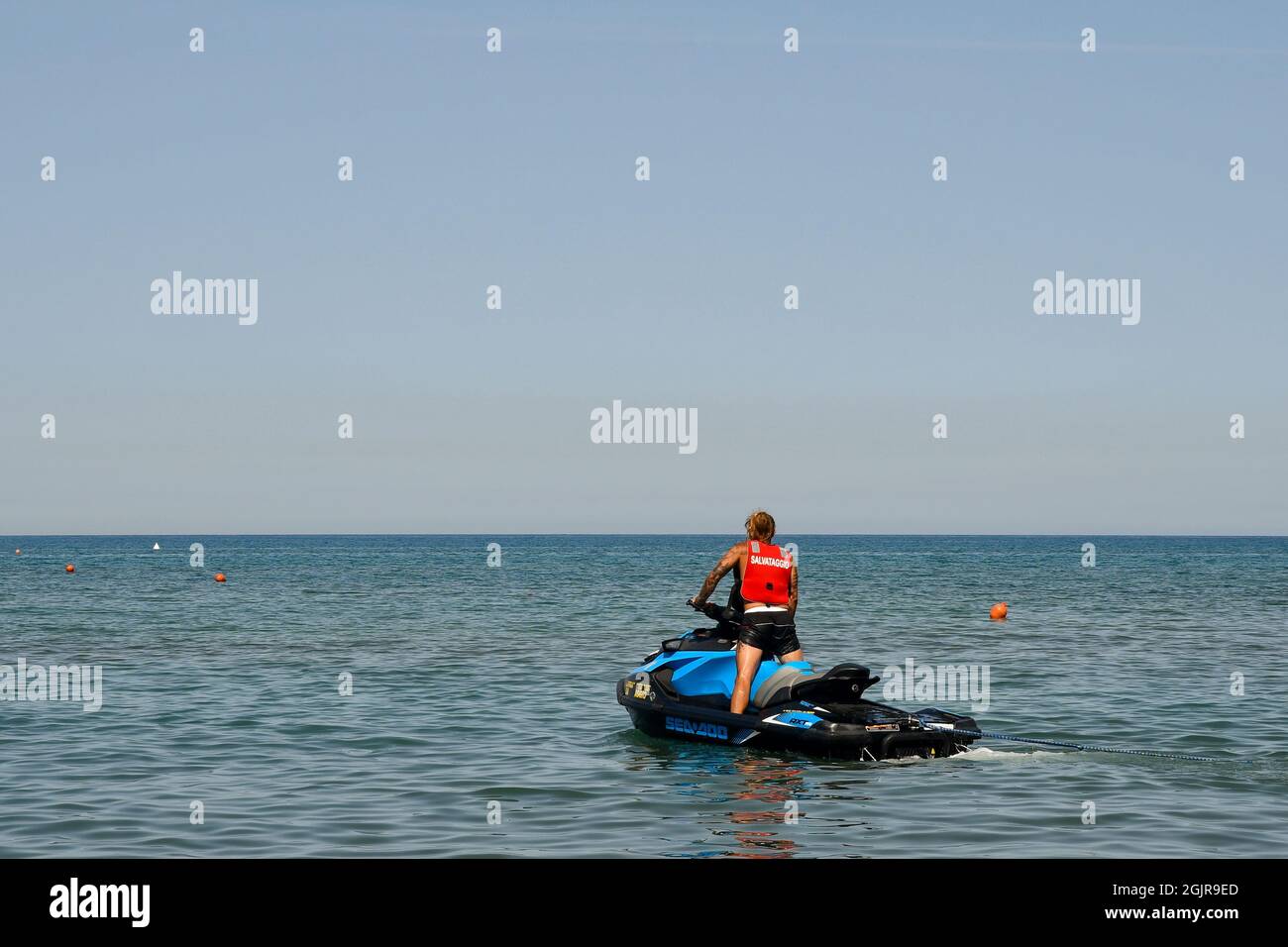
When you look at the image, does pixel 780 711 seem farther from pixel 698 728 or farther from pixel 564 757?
pixel 564 757

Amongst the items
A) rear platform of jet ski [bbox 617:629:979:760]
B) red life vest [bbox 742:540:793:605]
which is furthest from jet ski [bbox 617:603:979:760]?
red life vest [bbox 742:540:793:605]

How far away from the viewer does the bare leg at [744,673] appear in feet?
44.9

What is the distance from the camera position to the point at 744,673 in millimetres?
13742

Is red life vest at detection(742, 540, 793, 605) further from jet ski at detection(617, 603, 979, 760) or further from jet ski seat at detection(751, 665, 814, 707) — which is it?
jet ski seat at detection(751, 665, 814, 707)

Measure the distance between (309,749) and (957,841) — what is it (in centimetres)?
724

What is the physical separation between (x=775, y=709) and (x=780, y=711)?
0.25 feet

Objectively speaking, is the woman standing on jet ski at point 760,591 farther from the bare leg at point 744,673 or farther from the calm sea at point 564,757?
the calm sea at point 564,757

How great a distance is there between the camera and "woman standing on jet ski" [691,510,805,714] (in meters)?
13.4

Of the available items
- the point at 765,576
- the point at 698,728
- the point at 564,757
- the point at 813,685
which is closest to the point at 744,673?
the point at 813,685

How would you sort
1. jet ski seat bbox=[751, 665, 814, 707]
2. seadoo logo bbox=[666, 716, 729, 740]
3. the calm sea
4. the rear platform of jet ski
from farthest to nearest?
1. seadoo logo bbox=[666, 716, 729, 740]
2. jet ski seat bbox=[751, 665, 814, 707]
3. the rear platform of jet ski
4. the calm sea

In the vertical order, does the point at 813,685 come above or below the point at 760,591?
below
